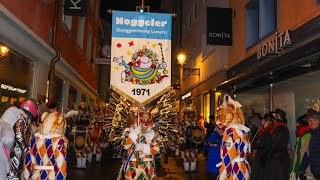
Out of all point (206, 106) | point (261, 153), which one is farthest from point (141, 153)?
point (206, 106)

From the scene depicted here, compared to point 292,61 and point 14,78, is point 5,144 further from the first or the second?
point 292,61

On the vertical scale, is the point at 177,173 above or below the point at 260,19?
below

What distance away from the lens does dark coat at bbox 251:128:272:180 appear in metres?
7.11

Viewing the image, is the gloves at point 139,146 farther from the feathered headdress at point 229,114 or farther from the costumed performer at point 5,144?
the costumed performer at point 5,144

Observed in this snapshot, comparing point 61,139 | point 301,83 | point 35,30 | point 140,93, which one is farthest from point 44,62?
point 301,83

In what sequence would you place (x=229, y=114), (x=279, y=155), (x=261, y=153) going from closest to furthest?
(x=229, y=114) < (x=279, y=155) < (x=261, y=153)

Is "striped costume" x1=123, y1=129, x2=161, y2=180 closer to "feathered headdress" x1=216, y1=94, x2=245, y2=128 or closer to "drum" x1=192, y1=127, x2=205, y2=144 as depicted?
"feathered headdress" x1=216, y1=94, x2=245, y2=128

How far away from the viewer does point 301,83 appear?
29.4 ft

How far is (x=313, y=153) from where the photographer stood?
18.5 feet

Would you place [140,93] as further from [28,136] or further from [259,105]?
[259,105]

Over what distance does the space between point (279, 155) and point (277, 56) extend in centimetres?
335

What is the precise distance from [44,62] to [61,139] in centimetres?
678

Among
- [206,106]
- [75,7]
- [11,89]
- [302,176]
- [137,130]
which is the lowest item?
[302,176]

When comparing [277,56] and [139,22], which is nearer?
[139,22]
